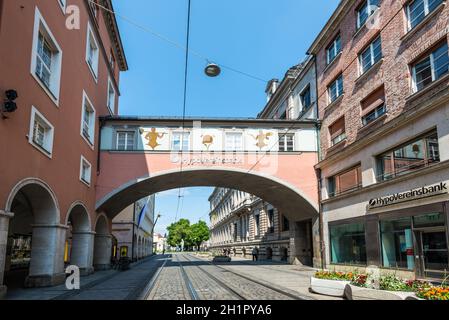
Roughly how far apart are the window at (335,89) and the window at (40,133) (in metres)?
15.7

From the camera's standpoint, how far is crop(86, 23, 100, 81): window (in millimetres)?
21922

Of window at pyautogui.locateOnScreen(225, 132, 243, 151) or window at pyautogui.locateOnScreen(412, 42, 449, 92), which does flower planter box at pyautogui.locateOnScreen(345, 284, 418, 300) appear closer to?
window at pyautogui.locateOnScreen(412, 42, 449, 92)

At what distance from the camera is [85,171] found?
73.6 feet

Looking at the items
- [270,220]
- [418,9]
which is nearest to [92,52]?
[418,9]

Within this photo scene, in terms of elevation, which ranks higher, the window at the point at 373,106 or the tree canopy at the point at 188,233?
the window at the point at 373,106

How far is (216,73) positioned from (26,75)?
615 centimetres

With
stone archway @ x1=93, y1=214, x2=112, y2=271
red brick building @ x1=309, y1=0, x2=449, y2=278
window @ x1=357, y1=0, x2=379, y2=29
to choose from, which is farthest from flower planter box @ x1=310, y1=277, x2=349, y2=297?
stone archway @ x1=93, y1=214, x2=112, y2=271

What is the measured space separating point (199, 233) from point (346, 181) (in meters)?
93.3

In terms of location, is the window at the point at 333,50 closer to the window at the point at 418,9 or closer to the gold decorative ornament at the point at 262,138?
the gold decorative ornament at the point at 262,138

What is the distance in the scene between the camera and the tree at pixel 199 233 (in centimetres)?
11147

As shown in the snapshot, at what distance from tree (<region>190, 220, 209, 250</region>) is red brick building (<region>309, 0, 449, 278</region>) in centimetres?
8877

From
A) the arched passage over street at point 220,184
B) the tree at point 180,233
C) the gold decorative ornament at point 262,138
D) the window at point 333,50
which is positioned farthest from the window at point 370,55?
the tree at point 180,233

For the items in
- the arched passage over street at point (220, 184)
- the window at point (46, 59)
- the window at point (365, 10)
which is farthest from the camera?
the arched passage over street at point (220, 184)
